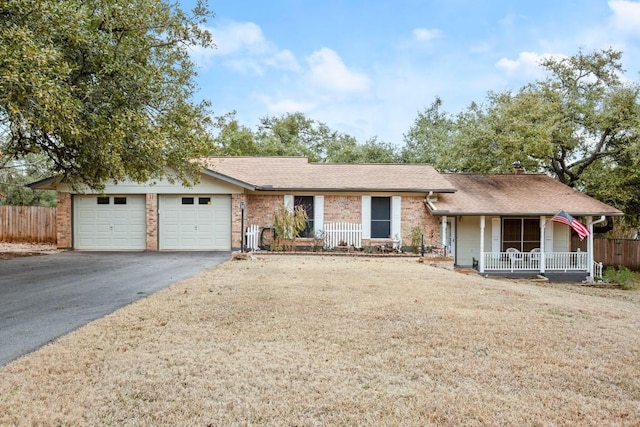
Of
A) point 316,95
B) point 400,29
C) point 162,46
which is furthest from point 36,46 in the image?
point 316,95

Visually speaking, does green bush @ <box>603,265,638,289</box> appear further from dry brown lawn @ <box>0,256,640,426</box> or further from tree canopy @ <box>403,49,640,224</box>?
dry brown lawn @ <box>0,256,640,426</box>

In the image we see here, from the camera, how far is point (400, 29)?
1762 cm

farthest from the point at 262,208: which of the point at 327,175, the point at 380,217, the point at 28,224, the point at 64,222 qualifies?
the point at 28,224

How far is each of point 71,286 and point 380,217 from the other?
35.9 feet

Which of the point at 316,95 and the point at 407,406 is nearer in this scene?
the point at 407,406

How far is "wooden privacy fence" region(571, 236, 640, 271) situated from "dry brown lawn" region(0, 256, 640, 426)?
15.2 m

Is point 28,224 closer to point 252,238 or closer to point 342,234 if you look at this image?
point 252,238

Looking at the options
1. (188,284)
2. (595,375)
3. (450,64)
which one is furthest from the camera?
(450,64)

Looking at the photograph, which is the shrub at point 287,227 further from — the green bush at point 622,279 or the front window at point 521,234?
the green bush at point 622,279

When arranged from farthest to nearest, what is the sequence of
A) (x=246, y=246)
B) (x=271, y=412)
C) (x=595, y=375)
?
(x=246, y=246) → (x=595, y=375) → (x=271, y=412)

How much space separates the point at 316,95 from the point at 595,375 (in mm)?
28738

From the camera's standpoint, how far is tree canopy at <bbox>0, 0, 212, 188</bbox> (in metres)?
6.44

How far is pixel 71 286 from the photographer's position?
8484 millimetres

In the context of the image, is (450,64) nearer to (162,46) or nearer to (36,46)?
(162,46)
